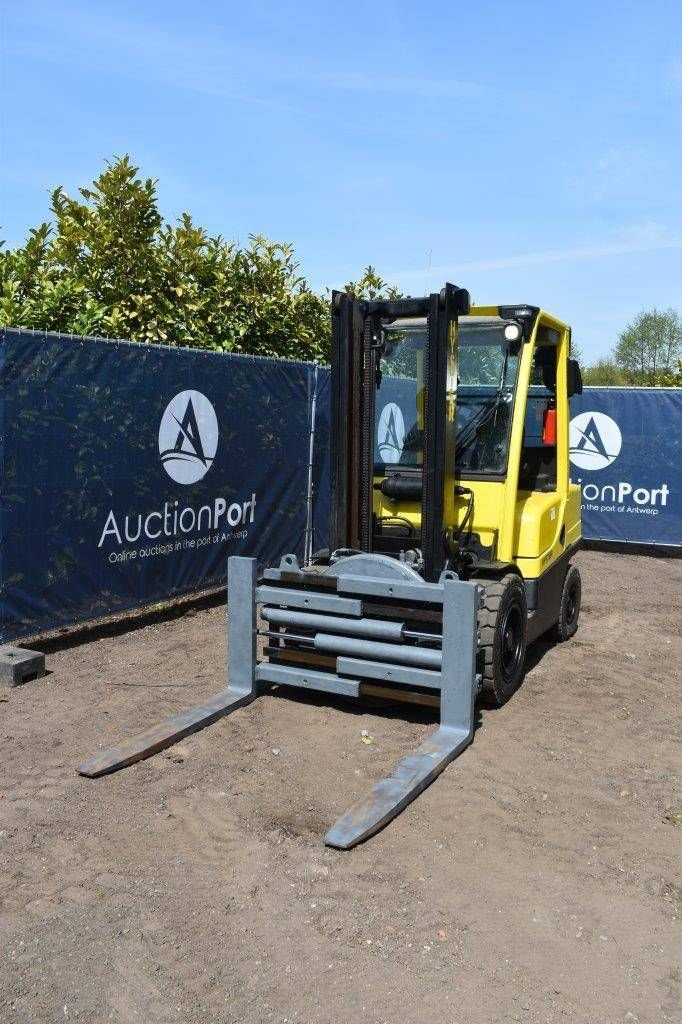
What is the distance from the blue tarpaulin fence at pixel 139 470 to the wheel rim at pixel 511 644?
1.83 m

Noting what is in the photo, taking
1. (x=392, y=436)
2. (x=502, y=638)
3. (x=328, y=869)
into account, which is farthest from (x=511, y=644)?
(x=328, y=869)

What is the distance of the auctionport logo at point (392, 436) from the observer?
6.55 metres

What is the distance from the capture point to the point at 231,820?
14.3 feet

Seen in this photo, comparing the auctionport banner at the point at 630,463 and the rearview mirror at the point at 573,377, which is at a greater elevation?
the rearview mirror at the point at 573,377

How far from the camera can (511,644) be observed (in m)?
6.20

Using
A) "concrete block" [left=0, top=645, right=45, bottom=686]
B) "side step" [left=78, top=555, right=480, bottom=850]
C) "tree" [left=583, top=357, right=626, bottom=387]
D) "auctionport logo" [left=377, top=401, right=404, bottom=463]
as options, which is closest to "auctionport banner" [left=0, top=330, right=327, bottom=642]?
"concrete block" [left=0, top=645, right=45, bottom=686]

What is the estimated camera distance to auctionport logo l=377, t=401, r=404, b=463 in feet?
21.5

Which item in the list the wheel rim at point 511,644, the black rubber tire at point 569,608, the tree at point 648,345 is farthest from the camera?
the tree at point 648,345

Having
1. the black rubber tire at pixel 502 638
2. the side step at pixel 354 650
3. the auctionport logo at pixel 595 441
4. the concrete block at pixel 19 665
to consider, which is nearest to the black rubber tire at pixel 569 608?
the black rubber tire at pixel 502 638

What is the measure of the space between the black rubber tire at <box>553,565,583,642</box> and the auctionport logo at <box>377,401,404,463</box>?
7.59 feet

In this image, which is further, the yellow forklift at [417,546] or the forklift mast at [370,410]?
the forklift mast at [370,410]

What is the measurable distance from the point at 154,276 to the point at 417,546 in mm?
8174

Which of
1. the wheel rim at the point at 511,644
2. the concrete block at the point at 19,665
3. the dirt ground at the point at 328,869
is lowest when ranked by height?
the dirt ground at the point at 328,869

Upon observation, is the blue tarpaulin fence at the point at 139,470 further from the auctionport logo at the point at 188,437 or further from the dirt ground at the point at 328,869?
the dirt ground at the point at 328,869
